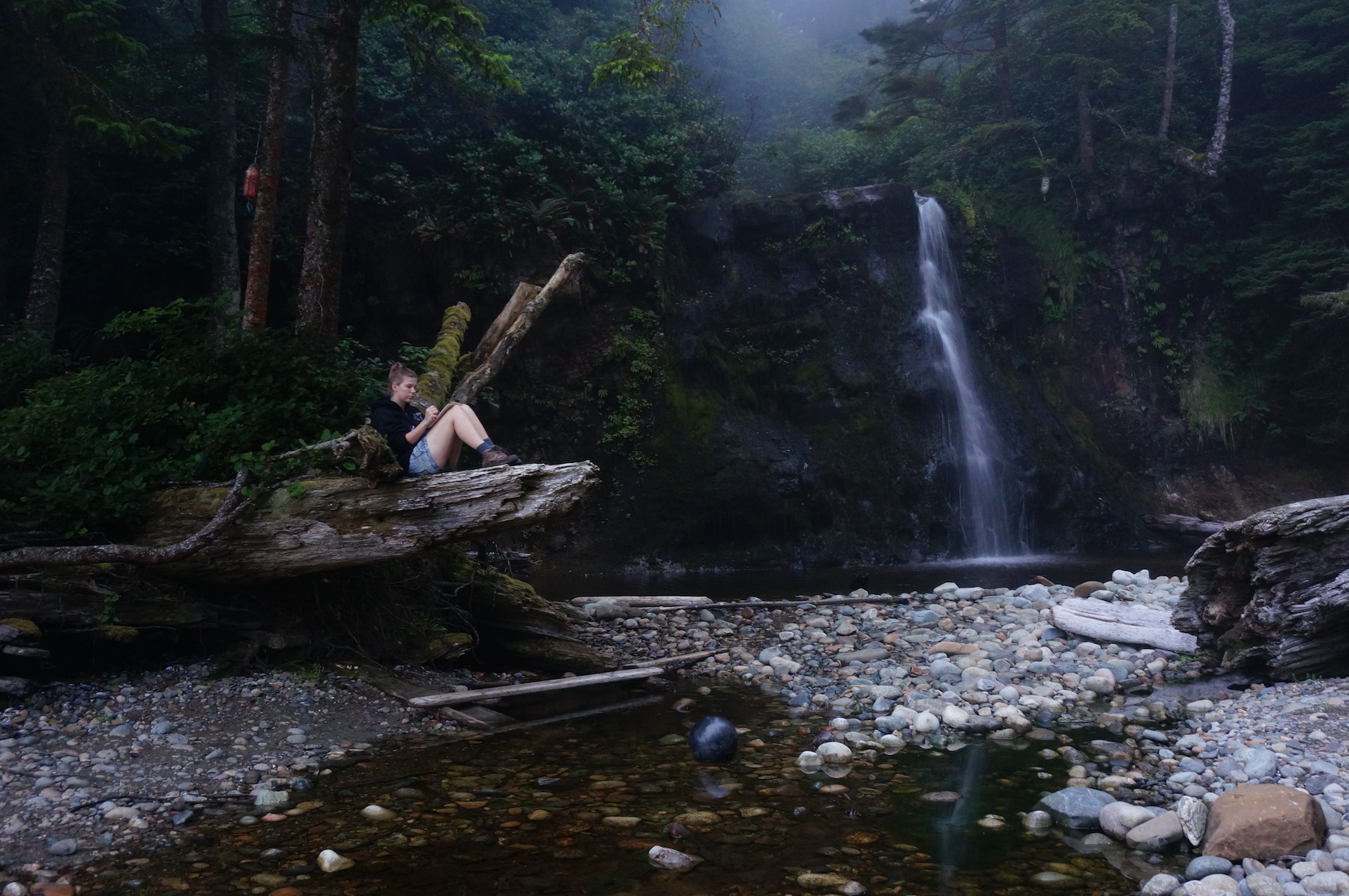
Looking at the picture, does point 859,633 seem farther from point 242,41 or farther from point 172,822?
point 242,41

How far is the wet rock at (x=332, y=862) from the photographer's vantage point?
143 inches

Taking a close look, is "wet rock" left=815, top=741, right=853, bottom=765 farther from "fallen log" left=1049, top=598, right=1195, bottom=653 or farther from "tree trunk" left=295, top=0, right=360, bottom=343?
"tree trunk" left=295, top=0, right=360, bottom=343

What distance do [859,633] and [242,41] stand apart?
9.07m

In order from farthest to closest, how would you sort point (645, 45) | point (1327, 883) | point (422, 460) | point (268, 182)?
point (268, 182)
point (645, 45)
point (422, 460)
point (1327, 883)

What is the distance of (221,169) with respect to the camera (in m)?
12.3

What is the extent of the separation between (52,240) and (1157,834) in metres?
13.3

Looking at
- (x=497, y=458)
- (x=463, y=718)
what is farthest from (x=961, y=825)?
(x=497, y=458)

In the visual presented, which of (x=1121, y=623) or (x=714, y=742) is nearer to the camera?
(x=714, y=742)

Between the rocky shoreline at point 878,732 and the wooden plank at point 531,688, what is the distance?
0.16 meters

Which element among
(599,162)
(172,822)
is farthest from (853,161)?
(172,822)

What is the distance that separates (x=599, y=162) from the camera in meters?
16.8

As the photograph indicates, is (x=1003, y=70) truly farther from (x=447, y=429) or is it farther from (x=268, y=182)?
(x=447, y=429)

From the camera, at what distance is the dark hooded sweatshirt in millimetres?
6105

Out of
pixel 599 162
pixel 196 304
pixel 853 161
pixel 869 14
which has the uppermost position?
pixel 869 14
